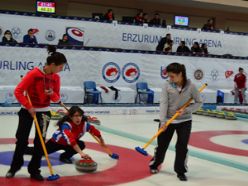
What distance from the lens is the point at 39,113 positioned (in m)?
5.59

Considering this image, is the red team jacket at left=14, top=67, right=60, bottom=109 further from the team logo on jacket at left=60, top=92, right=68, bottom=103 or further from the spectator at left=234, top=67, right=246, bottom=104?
the spectator at left=234, top=67, right=246, bottom=104

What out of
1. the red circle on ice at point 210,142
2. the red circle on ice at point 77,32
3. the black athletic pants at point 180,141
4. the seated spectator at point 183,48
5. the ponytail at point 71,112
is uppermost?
the red circle on ice at point 77,32

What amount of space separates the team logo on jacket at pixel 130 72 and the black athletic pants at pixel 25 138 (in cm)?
1035

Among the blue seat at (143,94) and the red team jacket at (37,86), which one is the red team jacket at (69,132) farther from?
the blue seat at (143,94)

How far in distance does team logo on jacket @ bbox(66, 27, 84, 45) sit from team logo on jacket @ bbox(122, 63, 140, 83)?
2291 millimetres

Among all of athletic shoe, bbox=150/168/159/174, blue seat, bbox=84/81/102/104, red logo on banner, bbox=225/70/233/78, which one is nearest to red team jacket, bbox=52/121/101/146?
athletic shoe, bbox=150/168/159/174

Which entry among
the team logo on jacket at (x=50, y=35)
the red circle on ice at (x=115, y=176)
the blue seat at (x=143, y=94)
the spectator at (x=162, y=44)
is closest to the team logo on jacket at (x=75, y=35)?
the team logo on jacket at (x=50, y=35)

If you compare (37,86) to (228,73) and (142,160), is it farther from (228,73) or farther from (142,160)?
(228,73)

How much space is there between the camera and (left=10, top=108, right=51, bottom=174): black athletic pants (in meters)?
5.53

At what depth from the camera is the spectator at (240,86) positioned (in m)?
18.1

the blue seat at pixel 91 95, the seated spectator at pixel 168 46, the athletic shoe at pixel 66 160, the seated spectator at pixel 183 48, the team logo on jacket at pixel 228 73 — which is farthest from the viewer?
the team logo on jacket at pixel 228 73

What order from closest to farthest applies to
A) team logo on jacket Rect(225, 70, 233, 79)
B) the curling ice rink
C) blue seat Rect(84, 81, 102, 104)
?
the curling ice rink, blue seat Rect(84, 81, 102, 104), team logo on jacket Rect(225, 70, 233, 79)

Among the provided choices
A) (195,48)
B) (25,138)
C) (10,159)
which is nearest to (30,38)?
(195,48)

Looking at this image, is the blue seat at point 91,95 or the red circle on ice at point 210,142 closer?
the red circle on ice at point 210,142
